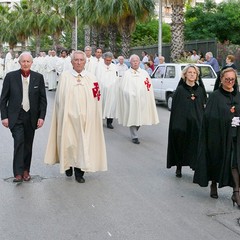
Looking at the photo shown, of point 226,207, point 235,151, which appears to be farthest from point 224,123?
point 226,207

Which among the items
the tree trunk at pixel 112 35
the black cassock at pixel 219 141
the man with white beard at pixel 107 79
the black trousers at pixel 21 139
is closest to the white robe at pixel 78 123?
the black trousers at pixel 21 139

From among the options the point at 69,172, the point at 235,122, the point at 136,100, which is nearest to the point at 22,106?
the point at 69,172

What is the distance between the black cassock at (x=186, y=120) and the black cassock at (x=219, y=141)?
1.08 metres

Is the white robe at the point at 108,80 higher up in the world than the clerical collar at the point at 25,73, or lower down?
lower down

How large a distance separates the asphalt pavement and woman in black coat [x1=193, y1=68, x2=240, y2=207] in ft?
1.08

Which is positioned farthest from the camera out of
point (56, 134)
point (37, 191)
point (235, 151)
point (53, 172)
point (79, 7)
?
point (79, 7)

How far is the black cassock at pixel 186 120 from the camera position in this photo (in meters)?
7.84

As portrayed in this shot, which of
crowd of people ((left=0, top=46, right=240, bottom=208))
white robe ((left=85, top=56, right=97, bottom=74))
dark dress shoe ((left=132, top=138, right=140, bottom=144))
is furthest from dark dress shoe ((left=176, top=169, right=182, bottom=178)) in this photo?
white robe ((left=85, top=56, right=97, bottom=74))

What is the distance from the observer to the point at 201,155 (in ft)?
22.0

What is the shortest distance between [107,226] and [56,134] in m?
2.39

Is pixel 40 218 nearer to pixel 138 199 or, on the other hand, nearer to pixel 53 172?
pixel 138 199

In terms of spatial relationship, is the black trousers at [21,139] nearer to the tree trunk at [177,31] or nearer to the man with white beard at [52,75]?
the tree trunk at [177,31]

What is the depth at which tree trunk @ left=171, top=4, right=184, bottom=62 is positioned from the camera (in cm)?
2438

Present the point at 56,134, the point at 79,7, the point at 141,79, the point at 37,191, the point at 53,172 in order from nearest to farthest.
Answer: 1. the point at 37,191
2. the point at 56,134
3. the point at 53,172
4. the point at 141,79
5. the point at 79,7
